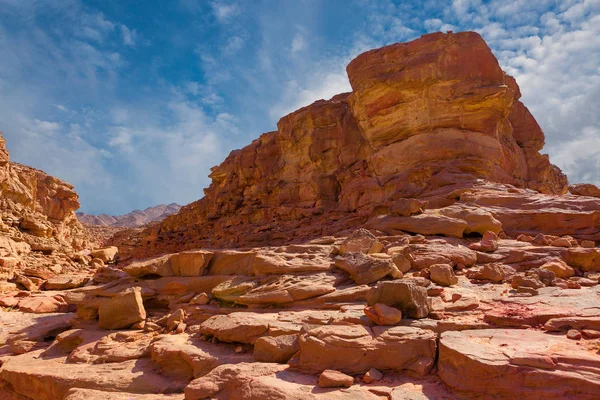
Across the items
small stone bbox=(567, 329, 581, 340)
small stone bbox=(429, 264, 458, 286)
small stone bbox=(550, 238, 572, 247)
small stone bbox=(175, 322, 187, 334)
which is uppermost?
small stone bbox=(550, 238, 572, 247)

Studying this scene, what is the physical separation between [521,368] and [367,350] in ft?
5.40

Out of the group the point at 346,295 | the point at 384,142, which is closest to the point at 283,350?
the point at 346,295

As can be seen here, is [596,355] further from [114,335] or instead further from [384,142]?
[384,142]

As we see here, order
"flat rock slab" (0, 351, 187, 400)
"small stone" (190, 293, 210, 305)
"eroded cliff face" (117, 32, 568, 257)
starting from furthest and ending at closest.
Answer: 1. "eroded cliff face" (117, 32, 568, 257)
2. "small stone" (190, 293, 210, 305)
3. "flat rock slab" (0, 351, 187, 400)

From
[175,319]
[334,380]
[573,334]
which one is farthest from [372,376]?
[175,319]

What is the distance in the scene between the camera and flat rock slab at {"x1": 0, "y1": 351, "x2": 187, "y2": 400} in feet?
17.7

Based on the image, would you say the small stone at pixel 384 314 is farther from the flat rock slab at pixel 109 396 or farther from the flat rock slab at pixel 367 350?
the flat rock slab at pixel 109 396

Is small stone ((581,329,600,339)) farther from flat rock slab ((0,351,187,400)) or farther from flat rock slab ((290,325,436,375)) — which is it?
flat rock slab ((0,351,187,400))

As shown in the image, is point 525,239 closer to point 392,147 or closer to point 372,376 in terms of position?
point 372,376

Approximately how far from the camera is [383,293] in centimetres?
536

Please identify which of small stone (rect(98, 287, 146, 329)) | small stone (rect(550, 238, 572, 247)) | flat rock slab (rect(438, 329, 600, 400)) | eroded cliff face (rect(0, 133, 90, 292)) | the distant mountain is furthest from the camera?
the distant mountain

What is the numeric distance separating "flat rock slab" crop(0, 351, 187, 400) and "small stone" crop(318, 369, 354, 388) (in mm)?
2323

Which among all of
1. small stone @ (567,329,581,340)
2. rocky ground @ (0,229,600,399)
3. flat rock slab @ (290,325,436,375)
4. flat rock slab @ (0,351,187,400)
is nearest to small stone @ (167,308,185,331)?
rocky ground @ (0,229,600,399)

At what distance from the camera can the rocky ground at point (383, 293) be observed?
165 inches
